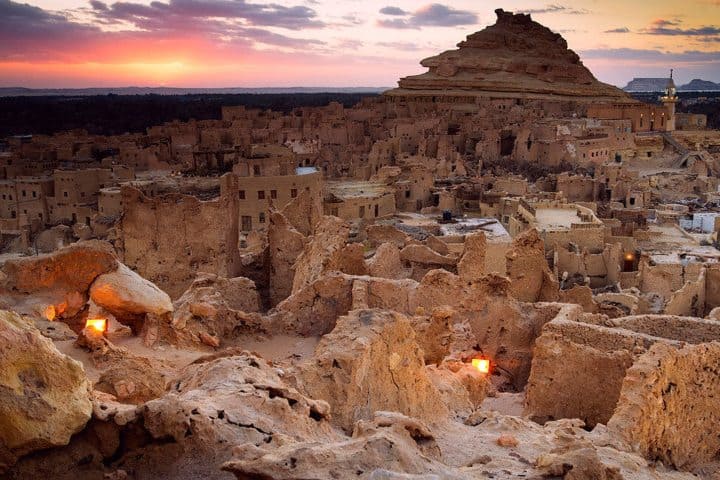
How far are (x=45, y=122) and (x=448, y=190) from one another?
7534 cm

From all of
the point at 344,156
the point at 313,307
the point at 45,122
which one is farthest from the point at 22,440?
the point at 45,122

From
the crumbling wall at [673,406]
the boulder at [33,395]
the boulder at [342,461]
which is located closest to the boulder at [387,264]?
the crumbling wall at [673,406]

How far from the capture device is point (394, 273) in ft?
42.1

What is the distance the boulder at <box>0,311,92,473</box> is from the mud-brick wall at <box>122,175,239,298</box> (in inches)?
339

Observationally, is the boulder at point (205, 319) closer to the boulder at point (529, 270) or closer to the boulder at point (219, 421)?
the boulder at point (219, 421)

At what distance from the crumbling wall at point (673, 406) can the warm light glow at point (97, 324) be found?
5.93m

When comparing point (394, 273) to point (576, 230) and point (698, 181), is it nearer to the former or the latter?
point (576, 230)

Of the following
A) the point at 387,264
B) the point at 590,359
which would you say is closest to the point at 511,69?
the point at 387,264

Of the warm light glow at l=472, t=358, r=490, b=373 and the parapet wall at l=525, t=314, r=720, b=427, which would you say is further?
the warm light glow at l=472, t=358, r=490, b=373

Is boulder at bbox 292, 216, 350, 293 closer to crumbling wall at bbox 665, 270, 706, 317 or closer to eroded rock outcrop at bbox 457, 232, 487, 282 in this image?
eroded rock outcrop at bbox 457, 232, 487, 282

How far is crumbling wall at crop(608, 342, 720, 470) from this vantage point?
7.31 metres

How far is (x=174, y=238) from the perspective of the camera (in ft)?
45.3

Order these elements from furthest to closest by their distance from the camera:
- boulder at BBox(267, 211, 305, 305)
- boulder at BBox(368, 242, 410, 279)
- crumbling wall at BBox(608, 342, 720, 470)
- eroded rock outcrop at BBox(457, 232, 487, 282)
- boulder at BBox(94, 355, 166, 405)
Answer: boulder at BBox(267, 211, 305, 305) < boulder at BBox(368, 242, 410, 279) < eroded rock outcrop at BBox(457, 232, 487, 282) < crumbling wall at BBox(608, 342, 720, 470) < boulder at BBox(94, 355, 166, 405)

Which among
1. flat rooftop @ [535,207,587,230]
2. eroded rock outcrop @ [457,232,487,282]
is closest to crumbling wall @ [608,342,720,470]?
eroded rock outcrop @ [457,232,487,282]
